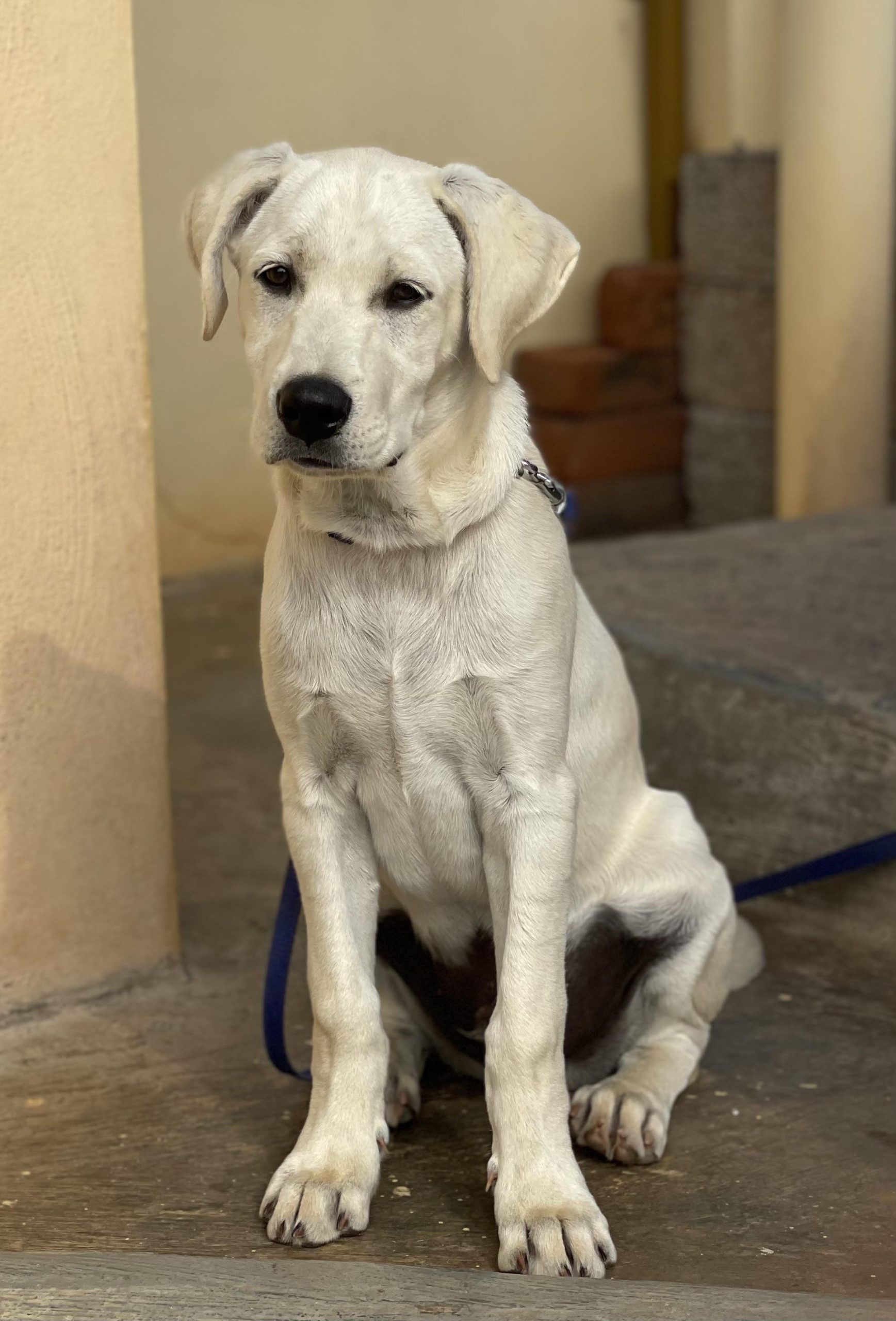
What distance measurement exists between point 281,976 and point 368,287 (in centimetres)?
135

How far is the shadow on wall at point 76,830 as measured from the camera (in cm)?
322

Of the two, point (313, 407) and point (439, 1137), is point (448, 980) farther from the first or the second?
point (313, 407)

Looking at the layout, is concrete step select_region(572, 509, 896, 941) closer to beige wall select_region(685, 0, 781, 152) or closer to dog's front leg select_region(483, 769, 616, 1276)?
dog's front leg select_region(483, 769, 616, 1276)

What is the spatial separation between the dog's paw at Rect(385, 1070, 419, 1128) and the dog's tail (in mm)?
797

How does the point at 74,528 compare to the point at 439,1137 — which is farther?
the point at 74,528

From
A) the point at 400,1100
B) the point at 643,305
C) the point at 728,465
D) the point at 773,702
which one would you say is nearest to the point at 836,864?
the point at 773,702

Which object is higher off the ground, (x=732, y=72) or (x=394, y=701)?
(x=732, y=72)

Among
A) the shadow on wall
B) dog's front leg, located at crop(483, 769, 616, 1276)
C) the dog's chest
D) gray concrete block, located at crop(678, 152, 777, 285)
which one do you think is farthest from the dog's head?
gray concrete block, located at crop(678, 152, 777, 285)

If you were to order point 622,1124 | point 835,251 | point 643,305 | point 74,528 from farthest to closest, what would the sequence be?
point 643,305 → point 835,251 → point 74,528 → point 622,1124

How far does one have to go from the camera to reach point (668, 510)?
8.38 m

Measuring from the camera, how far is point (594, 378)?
795cm

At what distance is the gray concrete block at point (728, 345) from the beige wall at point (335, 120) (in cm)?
63

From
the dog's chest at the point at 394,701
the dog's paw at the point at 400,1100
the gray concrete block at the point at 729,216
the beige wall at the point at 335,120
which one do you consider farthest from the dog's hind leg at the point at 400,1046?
the gray concrete block at the point at 729,216

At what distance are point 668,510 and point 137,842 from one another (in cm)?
545
